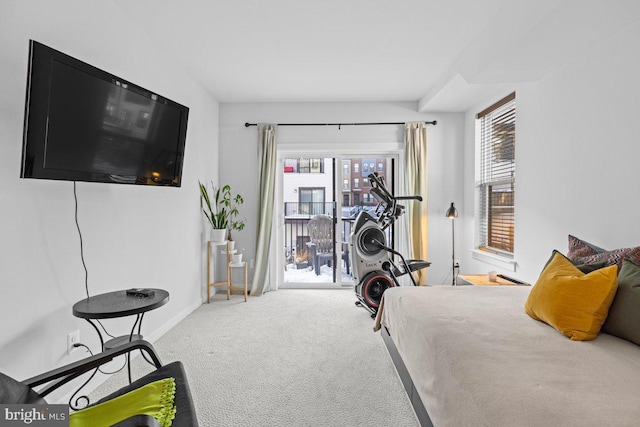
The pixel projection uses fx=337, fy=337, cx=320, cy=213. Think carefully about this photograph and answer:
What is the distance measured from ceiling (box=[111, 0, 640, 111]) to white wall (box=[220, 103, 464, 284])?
24.9 inches

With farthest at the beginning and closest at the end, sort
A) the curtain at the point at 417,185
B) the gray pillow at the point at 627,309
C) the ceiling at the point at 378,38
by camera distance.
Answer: the curtain at the point at 417,185 < the ceiling at the point at 378,38 < the gray pillow at the point at 627,309

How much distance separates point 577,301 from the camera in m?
1.58

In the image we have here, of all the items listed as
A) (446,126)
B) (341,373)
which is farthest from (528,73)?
(341,373)

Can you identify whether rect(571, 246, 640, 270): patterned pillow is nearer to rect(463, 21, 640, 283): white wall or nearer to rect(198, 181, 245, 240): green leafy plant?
rect(463, 21, 640, 283): white wall

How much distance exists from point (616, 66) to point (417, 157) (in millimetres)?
2428

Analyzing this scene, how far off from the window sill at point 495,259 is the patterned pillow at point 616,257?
146cm

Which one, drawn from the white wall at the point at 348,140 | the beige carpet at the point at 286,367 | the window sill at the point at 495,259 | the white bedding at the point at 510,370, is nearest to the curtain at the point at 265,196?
the white wall at the point at 348,140

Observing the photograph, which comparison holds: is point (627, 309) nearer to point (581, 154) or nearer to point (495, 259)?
point (581, 154)

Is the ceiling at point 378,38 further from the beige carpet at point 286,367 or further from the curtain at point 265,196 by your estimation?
the beige carpet at point 286,367

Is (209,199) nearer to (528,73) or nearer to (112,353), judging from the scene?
(112,353)

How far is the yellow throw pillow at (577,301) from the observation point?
1.52 meters

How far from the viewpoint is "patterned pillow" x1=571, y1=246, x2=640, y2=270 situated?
66.4 inches

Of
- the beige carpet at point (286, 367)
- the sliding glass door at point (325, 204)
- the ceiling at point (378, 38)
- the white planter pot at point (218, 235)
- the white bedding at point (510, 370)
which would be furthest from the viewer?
the sliding glass door at point (325, 204)

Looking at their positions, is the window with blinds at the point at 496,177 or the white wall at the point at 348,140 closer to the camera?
the window with blinds at the point at 496,177
